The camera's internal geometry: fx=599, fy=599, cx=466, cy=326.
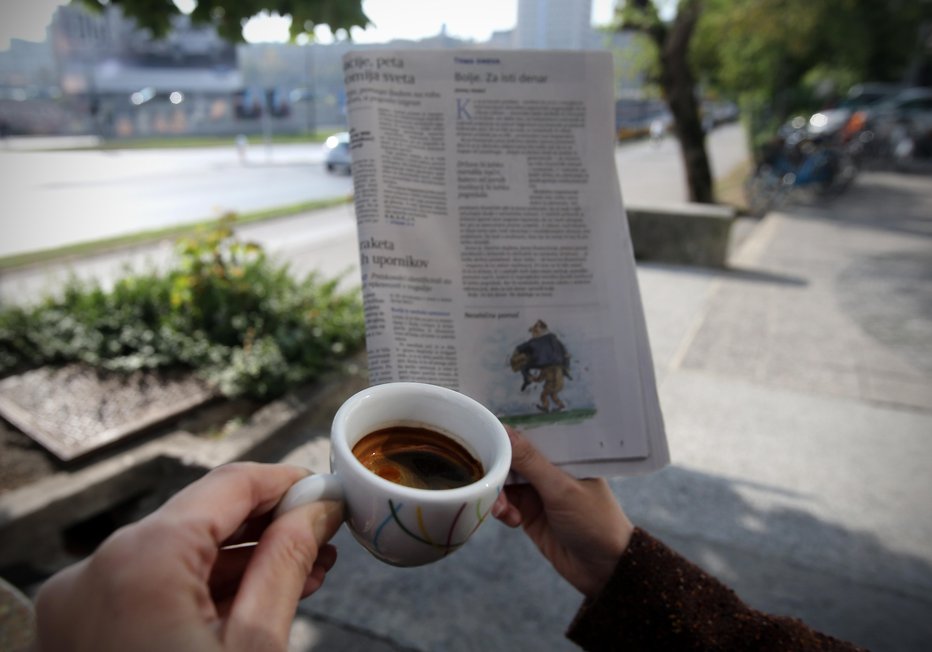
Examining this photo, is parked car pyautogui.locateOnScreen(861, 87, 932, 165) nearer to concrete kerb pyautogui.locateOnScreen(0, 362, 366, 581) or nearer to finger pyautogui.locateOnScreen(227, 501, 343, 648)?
concrete kerb pyautogui.locateOnScreen(0, 362, 366, 581)

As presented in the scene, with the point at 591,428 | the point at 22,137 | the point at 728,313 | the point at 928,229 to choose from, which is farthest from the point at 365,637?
the point at 22,137

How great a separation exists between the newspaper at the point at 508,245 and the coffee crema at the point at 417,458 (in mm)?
223

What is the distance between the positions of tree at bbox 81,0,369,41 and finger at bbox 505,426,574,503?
1.95 metres

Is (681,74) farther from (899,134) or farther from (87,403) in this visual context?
(899,134)

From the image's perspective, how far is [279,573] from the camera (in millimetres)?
580

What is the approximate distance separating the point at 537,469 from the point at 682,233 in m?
5.56

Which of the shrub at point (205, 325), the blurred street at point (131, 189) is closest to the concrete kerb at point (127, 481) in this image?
the shrub at point (205, 325)

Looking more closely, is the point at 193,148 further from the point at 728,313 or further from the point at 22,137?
the point at 728,313

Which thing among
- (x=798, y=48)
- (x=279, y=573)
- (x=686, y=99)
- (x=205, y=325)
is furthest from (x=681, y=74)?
(x=279, y=573)

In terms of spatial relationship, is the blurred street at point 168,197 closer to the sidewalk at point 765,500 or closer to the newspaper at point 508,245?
the sidewalk at point 765,500

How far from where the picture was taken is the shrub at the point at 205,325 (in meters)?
3.20

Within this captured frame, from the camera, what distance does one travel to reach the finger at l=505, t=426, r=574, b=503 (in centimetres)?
103

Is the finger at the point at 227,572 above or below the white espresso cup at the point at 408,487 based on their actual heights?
below

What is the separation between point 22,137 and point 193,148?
6.58 meters
